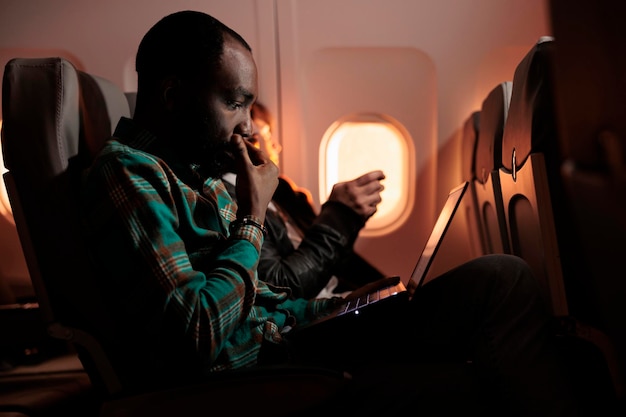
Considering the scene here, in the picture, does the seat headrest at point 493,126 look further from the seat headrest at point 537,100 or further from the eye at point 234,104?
the eye at point 234,104

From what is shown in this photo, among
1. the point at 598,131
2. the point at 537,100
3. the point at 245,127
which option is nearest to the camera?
the point at 598,131

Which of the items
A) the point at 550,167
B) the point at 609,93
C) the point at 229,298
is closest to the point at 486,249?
the point at 550,167

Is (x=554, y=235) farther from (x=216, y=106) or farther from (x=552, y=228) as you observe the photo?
(x=216, y=106)

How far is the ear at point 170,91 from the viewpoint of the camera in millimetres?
1291

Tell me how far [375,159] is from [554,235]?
4.35 feet

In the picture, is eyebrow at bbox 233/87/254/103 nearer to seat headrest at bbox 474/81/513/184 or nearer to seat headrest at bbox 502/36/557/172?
seat headrest at bbox 502/36/557/172

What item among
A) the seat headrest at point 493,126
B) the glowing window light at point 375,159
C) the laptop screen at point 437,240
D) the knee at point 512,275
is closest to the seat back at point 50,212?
the laptop screen at point 437,240

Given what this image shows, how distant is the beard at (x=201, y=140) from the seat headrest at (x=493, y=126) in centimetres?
80

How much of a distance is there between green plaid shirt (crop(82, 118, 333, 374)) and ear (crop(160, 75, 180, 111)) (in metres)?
0.09

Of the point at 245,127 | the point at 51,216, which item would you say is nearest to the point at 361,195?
the point at 245,127

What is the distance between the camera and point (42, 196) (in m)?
1.17

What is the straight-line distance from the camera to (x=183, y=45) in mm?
1280

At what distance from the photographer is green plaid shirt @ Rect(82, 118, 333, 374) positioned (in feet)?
3.45

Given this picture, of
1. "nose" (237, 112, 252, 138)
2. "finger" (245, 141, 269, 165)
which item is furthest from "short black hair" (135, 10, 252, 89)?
"finger" (245, 141, 269, 165)
